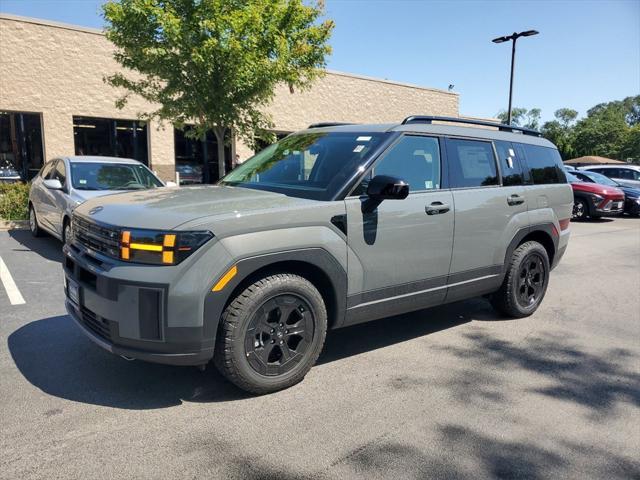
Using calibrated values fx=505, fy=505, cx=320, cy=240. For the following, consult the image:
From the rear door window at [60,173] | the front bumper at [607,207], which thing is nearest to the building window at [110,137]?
the rear door window at [60,173]

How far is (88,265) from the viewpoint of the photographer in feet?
10.7

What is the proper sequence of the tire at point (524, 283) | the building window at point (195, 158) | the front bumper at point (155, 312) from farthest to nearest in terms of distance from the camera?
the building window at point (195, 158) < the tire at point (524, 283) < the front bumper at point (155, 312)

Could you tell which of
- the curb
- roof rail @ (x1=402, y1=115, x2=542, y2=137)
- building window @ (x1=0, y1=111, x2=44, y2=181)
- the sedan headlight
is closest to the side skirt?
roof rail @ (x1=402, y1=115, x2=542, y2=137)

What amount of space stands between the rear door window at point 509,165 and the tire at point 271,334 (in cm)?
249

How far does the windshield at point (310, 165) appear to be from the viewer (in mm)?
3742

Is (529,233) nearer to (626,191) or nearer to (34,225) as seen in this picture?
(34,225)

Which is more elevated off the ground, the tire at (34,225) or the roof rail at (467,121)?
the roof rail at (467,121)

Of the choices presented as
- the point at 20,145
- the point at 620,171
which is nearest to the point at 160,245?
the point at 20,145

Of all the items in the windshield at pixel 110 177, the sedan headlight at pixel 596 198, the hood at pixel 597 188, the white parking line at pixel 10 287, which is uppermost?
the windshield at pixel 110 177

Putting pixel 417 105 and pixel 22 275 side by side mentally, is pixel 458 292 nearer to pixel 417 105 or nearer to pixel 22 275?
pixel 22 275

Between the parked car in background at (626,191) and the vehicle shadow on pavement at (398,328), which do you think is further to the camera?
the parked car in background at (626,191)

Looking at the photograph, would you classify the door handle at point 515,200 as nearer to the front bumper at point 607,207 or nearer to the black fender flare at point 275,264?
the black fender flare at point 275,264

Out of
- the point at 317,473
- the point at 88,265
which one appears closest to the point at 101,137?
the point at 88,265

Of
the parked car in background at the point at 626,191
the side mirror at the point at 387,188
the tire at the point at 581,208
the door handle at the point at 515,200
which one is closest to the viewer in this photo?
the side mirror at the point at 387,188
